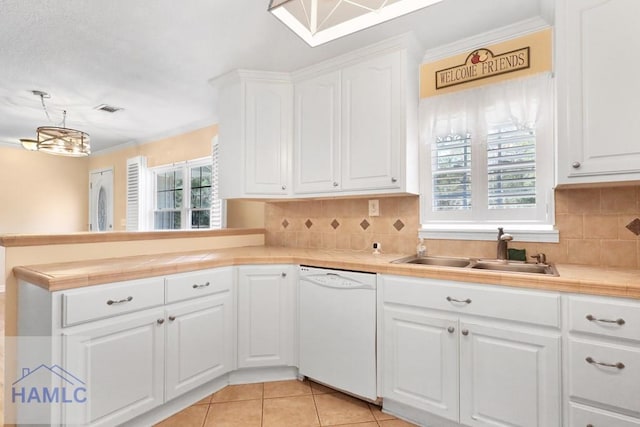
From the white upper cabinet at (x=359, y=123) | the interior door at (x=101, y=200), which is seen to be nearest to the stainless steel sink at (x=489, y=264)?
the white upper cabinet at (x=359, y=123)

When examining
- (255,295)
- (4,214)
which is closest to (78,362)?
(255,295)

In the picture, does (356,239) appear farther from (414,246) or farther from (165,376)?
(165,376)

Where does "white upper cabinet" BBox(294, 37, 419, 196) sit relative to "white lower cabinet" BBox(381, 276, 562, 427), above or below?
above

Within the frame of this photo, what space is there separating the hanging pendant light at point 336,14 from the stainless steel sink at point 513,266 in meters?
1.43

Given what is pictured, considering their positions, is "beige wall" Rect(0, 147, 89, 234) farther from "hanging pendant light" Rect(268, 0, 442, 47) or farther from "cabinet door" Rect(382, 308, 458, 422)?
"cabinet door" Rect(382, 308, 458, 422)

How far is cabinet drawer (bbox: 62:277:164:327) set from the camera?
1.41 m

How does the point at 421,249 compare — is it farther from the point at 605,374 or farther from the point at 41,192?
the point at 41,192

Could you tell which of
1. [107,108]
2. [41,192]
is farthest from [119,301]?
[41,192]

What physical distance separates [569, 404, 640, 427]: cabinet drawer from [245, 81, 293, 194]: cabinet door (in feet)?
7.02

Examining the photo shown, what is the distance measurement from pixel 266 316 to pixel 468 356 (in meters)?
1.28

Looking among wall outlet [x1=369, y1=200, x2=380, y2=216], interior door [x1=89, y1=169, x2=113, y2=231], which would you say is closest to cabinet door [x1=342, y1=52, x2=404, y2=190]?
wall outlet [x1=369, y1=200, x2=380, y2=216]

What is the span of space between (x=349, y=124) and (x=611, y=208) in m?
1.63

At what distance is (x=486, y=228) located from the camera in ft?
6.84

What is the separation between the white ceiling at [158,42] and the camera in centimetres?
179
